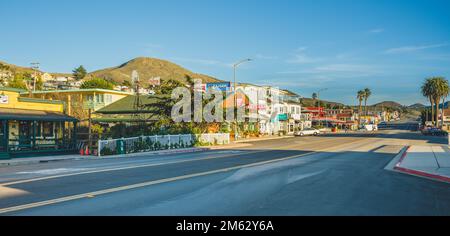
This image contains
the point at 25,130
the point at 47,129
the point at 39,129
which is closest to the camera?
the point at 25,130

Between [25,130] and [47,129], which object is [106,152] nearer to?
[47,129]

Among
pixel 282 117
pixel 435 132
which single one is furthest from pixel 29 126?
pixel 435 132

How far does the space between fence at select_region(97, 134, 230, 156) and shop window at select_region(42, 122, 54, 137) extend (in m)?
5.68

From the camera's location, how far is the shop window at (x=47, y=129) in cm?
3091

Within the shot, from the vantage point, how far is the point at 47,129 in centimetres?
3130

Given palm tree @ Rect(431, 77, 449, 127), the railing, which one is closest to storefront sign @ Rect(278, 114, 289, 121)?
the railing

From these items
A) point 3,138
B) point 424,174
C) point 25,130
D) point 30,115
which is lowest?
point 424,174

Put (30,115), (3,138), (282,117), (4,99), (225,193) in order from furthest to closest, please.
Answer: (282,117), (4,99), (30,115), (3,138), (225,193)

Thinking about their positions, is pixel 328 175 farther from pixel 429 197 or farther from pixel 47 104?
pixel 47 104

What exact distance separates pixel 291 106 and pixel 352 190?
78.4m

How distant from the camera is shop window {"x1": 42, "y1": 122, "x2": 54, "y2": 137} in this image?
30.9 meters

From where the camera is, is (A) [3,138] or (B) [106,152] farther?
(B) [106,152]

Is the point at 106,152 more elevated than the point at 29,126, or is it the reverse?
the point at 29,126

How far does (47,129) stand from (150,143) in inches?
309
